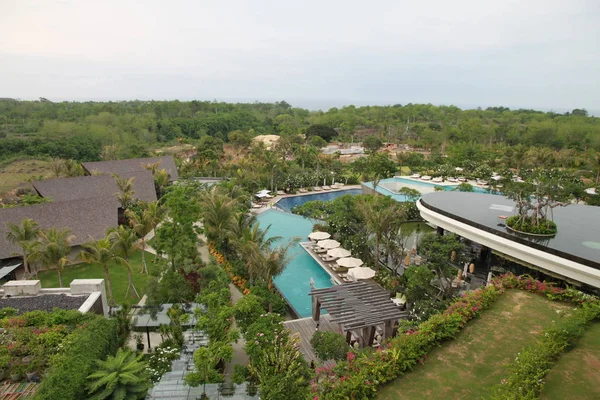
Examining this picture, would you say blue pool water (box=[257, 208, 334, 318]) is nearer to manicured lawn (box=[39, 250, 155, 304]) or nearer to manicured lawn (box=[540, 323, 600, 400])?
manicured lawn (box=[39, 250, 155, 304])

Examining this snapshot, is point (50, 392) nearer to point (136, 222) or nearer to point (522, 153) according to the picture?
point (136, 222)

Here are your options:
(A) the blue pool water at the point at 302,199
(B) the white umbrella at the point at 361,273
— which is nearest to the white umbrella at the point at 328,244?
(B) the white umbrella at the point at 361,273

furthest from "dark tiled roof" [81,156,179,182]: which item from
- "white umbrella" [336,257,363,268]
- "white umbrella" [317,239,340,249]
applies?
"white umbrella" [336,257,363,268]

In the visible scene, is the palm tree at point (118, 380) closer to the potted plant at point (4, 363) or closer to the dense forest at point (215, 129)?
the potted plant at point (4, 363)

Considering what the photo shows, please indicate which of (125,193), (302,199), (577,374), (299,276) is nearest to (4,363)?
(299,276)

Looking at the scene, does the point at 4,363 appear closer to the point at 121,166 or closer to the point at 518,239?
the point at 518,239

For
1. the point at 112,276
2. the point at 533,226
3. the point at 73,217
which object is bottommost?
the point at 112,276
